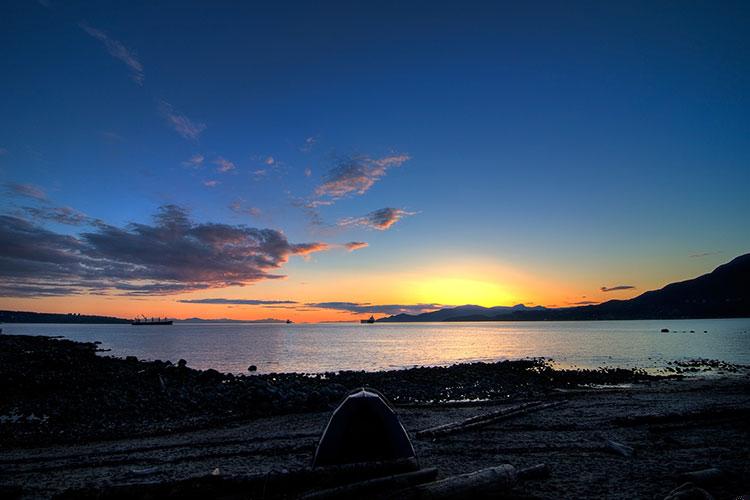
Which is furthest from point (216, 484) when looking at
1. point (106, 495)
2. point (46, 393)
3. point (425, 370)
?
point (425, 370)

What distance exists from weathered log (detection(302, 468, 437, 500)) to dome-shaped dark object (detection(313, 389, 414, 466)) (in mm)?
1498

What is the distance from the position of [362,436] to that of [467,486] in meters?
2.76

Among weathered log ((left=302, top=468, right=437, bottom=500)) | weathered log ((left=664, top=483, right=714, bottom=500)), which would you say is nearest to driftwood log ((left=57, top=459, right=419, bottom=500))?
weathered log ((left=302, top=468, right=437, bottom=500))

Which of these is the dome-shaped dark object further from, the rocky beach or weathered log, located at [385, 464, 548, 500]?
weathered log, located at [385, 464, 548, 500]

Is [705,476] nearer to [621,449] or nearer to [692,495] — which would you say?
[692,495]

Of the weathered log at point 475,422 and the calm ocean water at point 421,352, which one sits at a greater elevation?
the weathered log at point 475,422

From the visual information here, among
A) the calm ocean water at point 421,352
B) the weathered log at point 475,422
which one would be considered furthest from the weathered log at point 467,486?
the calm ocean water at point 421,352

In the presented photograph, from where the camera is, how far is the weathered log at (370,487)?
6.91 metres

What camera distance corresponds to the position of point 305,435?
49.1 feet

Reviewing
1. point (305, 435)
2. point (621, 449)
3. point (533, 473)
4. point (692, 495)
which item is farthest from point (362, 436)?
point (621, 449)

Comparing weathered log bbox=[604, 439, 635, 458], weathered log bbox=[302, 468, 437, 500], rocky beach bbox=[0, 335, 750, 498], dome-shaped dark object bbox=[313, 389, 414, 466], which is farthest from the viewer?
weathered log bbox=[604, 439, 635, 458]

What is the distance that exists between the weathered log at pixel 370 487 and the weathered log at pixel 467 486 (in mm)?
307

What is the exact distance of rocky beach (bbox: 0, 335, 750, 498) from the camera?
9.82 m

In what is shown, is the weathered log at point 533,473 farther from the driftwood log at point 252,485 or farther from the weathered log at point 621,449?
the driftwood log at point 252,485
